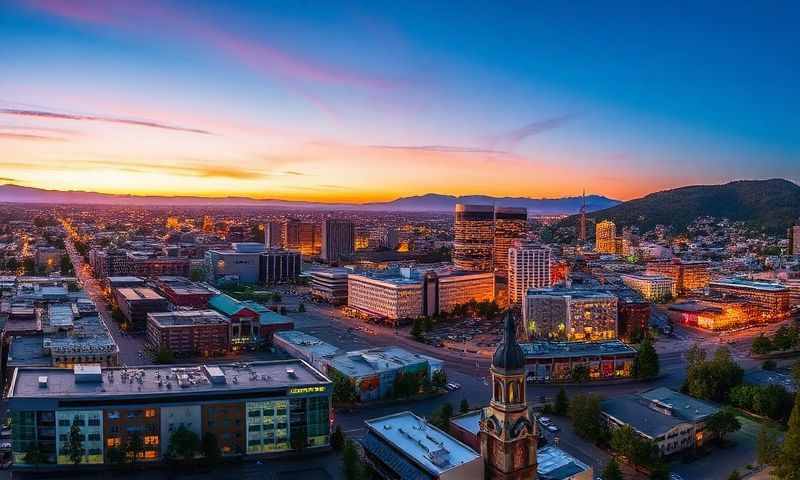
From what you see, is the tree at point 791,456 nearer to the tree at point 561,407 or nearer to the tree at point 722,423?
the tree at point 722,423

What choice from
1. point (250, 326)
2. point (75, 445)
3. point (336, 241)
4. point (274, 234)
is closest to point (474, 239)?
point (336, 241)

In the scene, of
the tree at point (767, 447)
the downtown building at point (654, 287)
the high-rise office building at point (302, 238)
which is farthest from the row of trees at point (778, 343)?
the high-rise office building at point (302, 238)

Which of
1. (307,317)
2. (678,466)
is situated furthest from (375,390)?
(307,317)

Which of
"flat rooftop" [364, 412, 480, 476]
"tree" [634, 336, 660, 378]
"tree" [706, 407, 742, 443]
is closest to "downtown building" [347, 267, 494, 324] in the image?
"tree" [634, 336, 660, 378]

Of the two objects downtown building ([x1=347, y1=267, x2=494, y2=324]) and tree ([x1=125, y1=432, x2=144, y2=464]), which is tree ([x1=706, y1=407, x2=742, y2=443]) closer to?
tree ([x1=125, y1=432, x2=144, y2=464])

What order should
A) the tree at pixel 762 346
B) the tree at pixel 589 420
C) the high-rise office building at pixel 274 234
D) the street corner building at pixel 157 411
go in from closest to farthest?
the street corner building at pixel 157 411 → the tree at pixel 589 420 → the tree at pixel 762 346 → the high-rise office building at pixel 274 234

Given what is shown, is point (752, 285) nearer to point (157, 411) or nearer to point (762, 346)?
point (762, 346)
